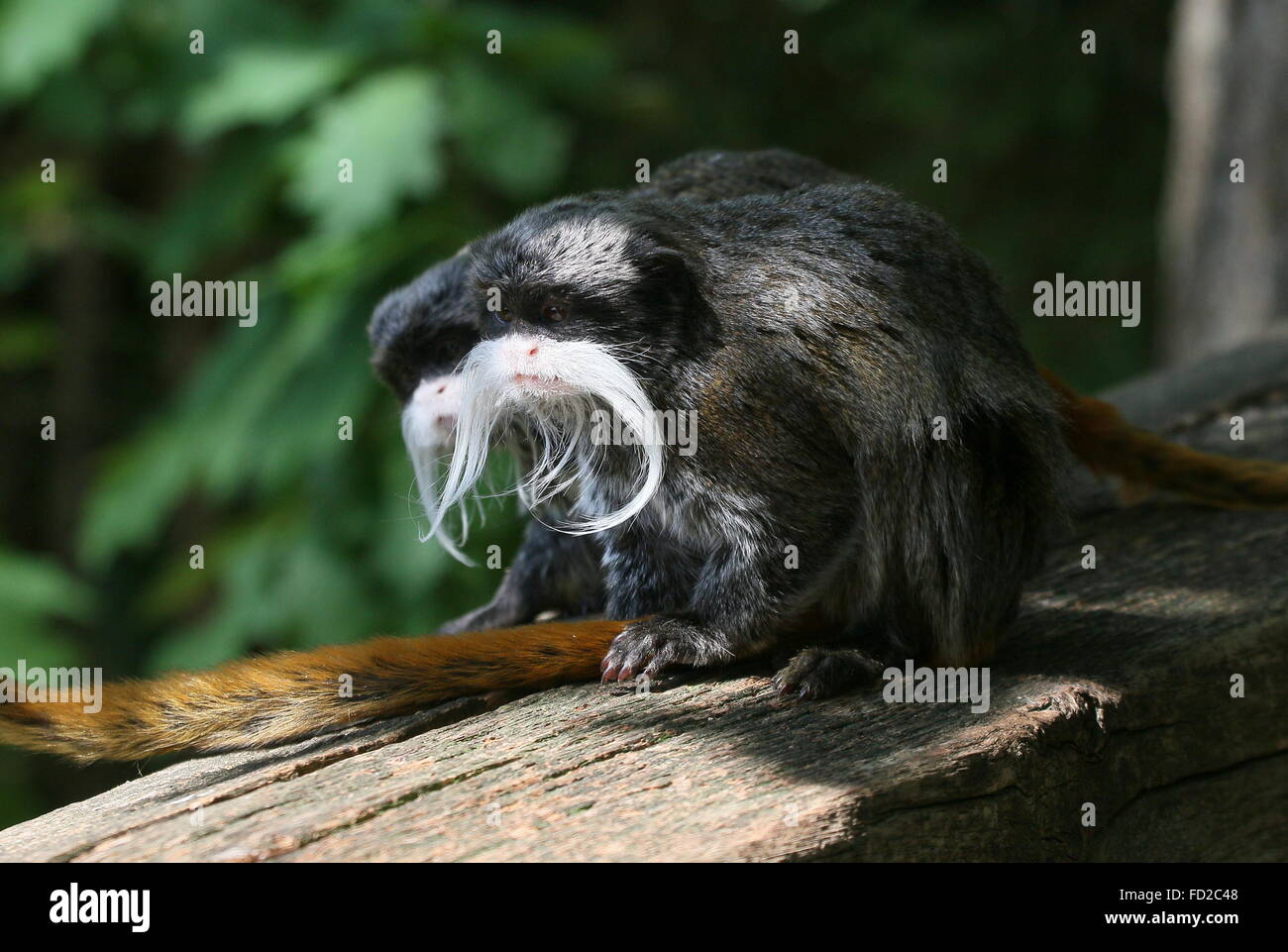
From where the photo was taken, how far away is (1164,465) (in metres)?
3.27

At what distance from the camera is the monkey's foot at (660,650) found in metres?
2.52

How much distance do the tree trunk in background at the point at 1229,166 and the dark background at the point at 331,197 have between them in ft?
2.94

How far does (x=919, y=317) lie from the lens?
102 inches

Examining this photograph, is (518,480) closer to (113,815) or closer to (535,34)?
(113,815)

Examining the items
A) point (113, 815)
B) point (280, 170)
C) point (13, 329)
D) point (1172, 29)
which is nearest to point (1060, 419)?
point (113, 815)

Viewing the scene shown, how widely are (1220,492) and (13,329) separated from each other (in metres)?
5.98

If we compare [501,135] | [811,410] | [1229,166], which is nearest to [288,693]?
[811,410]

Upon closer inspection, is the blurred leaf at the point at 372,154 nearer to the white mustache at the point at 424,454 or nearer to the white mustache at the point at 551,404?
the white mustache at the point at 424,454

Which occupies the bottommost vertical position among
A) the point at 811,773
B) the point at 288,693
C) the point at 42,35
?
the point at 811,773

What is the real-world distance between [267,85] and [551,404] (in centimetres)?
278

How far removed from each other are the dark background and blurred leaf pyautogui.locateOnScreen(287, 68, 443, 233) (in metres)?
0.01

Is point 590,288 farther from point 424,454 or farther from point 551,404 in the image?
point 424,454

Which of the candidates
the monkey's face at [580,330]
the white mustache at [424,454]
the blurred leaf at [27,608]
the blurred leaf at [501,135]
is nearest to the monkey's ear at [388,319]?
the white mustache at [424,454]

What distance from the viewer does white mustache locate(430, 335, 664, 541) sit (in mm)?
2527
